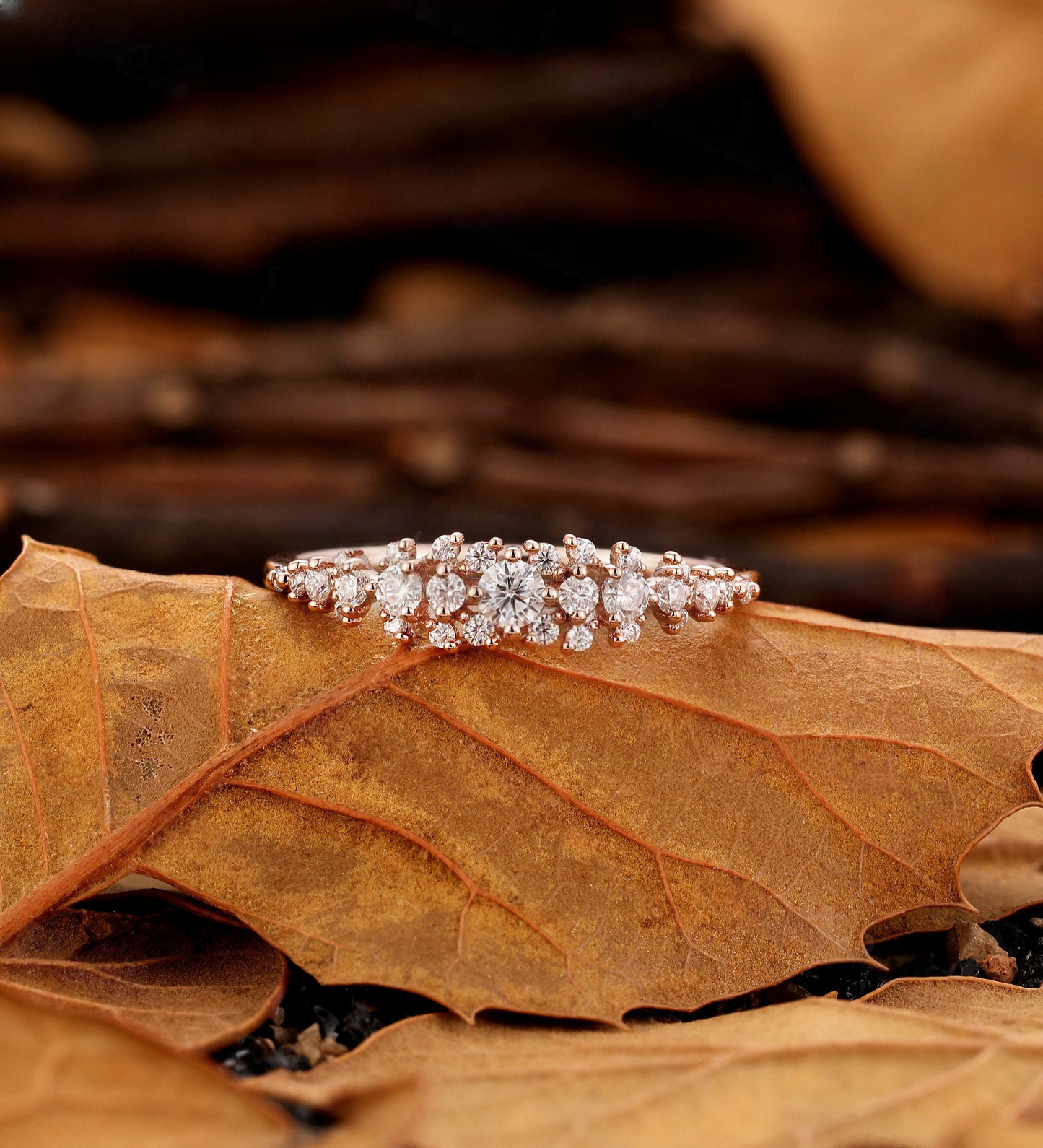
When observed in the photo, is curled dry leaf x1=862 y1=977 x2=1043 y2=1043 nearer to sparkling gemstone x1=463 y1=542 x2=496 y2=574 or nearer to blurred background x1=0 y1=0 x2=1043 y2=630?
sparkling gemstone x1=463 y1=542 x2=496 y2=574

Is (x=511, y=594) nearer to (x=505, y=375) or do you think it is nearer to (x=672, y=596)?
(x=672, y=596)

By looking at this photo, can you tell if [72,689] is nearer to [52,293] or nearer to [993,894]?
[993,894]

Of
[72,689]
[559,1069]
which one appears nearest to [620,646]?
[559,1069]

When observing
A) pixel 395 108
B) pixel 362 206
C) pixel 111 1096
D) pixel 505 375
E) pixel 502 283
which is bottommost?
pixel 111 1096

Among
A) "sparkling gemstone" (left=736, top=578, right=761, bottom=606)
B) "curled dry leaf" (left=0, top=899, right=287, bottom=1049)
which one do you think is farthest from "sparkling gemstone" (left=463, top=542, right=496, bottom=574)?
"curled dry leaf" (left=0, top=899, right=287, bottom=1049)

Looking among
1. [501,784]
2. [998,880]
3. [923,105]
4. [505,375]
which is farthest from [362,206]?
[998,880]
